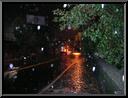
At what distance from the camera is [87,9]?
16.5 feet

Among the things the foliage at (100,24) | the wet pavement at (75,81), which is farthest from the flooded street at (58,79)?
the foliage at (100,24)

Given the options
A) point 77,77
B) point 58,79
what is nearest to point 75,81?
point 77,77

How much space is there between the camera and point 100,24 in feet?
16.8

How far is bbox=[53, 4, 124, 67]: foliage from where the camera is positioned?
4.98 m

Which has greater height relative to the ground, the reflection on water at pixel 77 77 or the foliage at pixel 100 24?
the foliage at pixel 100 24

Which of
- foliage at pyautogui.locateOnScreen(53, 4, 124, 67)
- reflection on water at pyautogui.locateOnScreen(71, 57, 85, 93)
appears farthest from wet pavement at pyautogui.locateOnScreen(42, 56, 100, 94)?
foliage at pyautogui.locateOnScreen(53, 4, 124, 67)

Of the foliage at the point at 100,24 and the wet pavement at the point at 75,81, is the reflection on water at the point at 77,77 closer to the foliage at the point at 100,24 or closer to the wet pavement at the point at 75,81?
the wet pavement at the point at 75,81

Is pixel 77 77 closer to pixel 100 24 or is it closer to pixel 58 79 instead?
pixel 58 79

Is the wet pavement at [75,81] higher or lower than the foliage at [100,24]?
lower

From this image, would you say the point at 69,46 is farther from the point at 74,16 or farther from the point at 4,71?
the point at 4,71

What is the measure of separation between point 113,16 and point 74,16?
0.62 meters

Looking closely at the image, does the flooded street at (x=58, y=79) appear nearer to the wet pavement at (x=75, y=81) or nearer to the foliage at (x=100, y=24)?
the wet pavement at (x=75, y=81)

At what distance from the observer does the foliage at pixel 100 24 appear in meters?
4.98

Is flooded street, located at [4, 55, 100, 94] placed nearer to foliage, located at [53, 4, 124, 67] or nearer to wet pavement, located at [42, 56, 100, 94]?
wet pavement, located at [42, 56, 100, 94]
